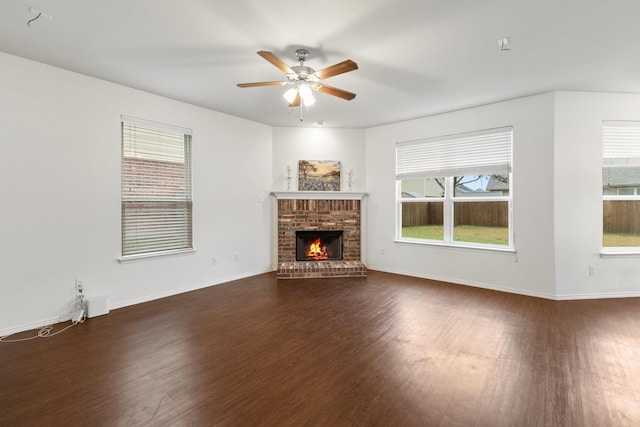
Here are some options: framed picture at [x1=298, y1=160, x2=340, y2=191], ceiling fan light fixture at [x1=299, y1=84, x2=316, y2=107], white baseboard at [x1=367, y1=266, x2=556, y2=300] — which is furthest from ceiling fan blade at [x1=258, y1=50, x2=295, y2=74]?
white baseboard at [x1=367, y1=266, x2=556, y2=300]

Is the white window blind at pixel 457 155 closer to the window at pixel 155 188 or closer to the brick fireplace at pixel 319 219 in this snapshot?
the brick fireplace at pixel 319 219

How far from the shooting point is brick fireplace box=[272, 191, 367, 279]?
5.61 metres

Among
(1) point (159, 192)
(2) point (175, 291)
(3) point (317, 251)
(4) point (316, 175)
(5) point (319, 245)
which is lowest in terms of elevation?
(2) point (175, 291)

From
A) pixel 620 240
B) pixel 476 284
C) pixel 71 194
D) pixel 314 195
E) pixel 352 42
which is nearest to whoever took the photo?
pixel 352 42

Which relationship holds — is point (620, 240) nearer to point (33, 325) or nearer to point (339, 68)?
point (339, 68)

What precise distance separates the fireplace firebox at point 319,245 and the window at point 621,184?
157 inches

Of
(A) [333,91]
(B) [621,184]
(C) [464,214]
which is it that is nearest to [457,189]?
(C) [464,214]

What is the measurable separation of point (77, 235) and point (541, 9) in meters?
4.91

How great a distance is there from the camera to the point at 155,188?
408 centimetres

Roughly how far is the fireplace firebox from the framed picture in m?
0.86

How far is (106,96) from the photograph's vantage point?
3568 millimetres

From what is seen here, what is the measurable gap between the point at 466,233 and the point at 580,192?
155 centimetres

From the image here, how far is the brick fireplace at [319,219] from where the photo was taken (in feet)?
18.4

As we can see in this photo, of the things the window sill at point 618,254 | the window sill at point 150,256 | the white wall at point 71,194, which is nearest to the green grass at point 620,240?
the window sill at point 618,254
